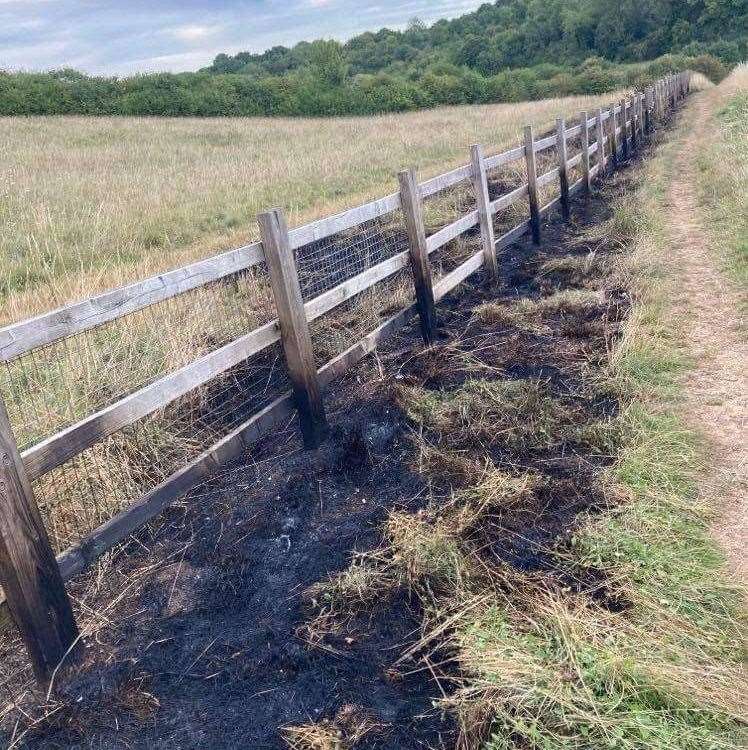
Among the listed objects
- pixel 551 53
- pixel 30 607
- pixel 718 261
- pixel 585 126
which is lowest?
pixel 718 261

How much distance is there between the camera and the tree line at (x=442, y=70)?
51.6 meters

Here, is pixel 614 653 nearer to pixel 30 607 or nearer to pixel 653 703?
pixel 653 703

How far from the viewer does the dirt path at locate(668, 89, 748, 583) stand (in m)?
3.36

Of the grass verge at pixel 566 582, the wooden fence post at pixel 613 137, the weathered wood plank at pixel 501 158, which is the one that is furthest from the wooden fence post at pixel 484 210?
the wooden fence post at pixel 613 137

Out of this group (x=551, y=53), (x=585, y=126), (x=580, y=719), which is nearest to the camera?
(x=580, y=719)

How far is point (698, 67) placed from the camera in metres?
53.2

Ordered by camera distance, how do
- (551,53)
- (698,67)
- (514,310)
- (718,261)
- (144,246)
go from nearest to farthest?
(514,310) < (718,261) < (144,246) < (698,67) < (551,53)

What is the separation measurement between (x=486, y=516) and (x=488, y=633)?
0.90 meters

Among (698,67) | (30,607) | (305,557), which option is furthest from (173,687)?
(698,67)

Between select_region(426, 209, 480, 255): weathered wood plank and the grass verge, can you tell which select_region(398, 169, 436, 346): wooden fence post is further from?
the grass verge

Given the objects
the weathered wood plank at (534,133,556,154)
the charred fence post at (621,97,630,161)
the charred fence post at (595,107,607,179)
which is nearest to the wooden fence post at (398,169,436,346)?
the weathered wood plank at (534,133,556,154)

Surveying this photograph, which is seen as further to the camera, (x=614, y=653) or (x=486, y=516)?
(x=486, y=516)

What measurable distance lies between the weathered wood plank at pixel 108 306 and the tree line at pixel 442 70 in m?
44.5

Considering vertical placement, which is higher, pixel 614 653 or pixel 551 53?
pixel 551 53
